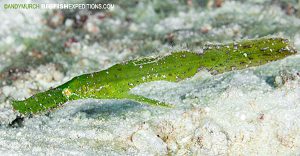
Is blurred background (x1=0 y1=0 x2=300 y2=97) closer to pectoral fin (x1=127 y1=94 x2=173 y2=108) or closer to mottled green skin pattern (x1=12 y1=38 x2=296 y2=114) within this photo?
mottled green skin pattern (x1=12 y1=38 x2=296 y2=114)

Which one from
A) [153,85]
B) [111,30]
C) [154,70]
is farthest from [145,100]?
[111,30]

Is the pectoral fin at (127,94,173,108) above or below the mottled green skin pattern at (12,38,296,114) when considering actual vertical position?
below

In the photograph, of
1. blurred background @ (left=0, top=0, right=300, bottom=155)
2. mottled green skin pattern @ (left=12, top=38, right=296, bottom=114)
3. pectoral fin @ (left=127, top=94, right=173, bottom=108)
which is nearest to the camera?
blurred background @ (left=0, top=0, right=300, bottom=155)

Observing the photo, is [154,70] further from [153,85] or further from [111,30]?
[111,30]

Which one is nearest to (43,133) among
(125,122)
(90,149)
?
(90,149)

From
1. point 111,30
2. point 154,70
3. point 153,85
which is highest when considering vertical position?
point 111,30

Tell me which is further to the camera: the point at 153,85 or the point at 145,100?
the point at 153,85

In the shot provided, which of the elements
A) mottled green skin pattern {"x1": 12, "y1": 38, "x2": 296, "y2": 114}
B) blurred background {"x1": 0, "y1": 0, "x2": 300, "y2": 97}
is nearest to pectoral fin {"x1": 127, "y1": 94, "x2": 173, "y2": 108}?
mottled green skin pattern {"x1": 12, "y1": 38, "x2": 296, "y2": 114}

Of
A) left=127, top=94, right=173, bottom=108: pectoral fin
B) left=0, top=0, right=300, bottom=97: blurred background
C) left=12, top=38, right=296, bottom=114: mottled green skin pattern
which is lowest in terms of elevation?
left=127, top=94, right=173, bottom=108: pectoral fin

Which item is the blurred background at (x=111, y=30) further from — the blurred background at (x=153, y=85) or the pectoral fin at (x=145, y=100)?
the pectoral fin at (x=145, y=100)
